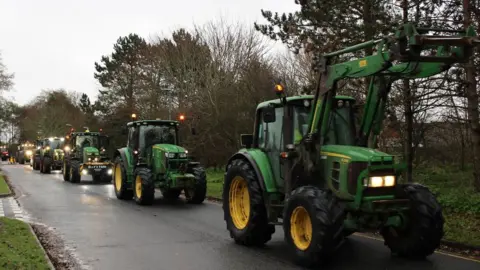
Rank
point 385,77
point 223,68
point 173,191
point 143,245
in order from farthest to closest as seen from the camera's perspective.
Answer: point 223,68, point 173,191, point 143,245, point 385,77

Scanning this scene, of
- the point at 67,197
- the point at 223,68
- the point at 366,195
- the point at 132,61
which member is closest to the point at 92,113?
the point at 132,61

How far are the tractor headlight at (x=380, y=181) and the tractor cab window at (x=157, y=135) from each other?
10.3 meters

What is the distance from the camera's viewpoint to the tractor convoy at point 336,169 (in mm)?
6691

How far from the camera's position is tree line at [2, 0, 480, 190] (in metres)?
14.2

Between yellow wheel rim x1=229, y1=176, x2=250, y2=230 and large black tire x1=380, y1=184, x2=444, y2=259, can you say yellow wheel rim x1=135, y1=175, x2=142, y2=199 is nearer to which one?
yellow wheel rim x1=229, y1=176, x2=250, y2=230

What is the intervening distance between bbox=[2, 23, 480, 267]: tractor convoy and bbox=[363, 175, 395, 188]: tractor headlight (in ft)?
0.05

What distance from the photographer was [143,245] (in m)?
8.88

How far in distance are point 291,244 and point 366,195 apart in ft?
4.36

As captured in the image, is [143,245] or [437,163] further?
[437,163]

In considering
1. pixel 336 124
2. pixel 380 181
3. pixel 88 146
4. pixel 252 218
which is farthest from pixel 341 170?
pixel 88 146

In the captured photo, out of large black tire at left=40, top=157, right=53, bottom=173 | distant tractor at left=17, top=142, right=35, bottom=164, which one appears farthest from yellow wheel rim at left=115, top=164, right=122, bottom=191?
distant tractor at left=17, top=142, right=35, bottom=164

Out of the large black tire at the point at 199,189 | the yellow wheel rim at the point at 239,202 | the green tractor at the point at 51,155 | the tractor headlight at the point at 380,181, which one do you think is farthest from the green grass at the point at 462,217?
the green tractor at the point at 51,155

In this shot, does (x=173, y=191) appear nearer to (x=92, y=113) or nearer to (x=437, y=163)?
(x=437, y=163)

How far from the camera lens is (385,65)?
6.60 meters
